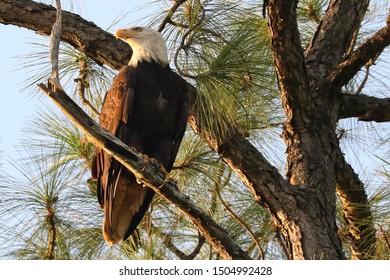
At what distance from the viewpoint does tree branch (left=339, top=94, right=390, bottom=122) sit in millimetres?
3080

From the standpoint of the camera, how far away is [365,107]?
310 cm

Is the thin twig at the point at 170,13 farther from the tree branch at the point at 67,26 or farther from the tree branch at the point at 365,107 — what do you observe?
the tree branch at the point at 365,107

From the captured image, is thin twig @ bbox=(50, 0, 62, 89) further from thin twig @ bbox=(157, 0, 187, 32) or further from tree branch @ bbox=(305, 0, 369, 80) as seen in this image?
tree branch @ bbox=(305, 0, 369, 80)

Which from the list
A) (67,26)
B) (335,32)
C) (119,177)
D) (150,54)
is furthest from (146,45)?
(335,32)

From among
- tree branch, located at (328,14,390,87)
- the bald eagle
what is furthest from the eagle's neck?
tree branch, located at (328,14,390,87)

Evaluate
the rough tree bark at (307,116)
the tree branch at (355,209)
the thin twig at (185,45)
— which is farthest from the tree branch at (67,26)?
the tree branch at (355,209)

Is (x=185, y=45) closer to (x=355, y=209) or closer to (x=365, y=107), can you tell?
(x=365, y=107)

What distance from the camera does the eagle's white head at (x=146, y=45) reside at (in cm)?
338

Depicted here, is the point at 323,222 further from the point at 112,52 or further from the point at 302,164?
the point at 112,52

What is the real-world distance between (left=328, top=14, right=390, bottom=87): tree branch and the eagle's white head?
80 centimetres

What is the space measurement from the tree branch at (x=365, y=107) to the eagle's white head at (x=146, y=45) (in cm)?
83

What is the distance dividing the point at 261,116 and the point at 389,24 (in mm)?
659

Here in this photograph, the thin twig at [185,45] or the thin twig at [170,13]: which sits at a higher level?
the thin twig at [170,13]

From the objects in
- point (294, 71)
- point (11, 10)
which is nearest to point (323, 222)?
point (294, 71)
